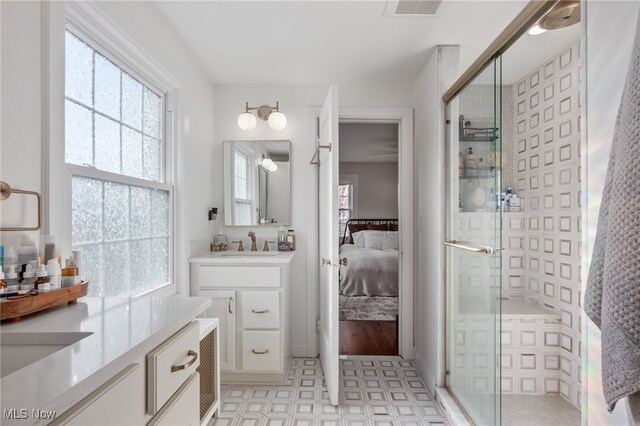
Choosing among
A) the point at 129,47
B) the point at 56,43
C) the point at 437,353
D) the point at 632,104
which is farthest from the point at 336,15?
the point at 437,353

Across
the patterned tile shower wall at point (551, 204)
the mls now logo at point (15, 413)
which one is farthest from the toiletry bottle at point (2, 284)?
the patterned tile shower wall at point (551, 204)

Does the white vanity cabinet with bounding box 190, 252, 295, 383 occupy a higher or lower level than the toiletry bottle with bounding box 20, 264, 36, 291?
lower

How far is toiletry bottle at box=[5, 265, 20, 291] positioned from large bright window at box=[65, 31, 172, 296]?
468 millimetres

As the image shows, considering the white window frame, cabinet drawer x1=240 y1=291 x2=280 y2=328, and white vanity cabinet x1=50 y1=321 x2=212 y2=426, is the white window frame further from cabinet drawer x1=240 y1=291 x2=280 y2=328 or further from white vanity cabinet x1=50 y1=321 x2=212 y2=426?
white vanity cabinet x1=50 y1=321 x2=212 y2=426

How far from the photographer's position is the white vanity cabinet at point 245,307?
7.97 feet

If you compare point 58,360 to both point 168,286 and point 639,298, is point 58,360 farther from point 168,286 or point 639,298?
point 168,286

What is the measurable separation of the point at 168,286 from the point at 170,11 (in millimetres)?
1613

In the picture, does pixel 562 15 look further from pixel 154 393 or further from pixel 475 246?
pixel 154 393

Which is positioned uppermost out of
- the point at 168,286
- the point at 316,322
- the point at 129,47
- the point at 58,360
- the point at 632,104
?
the point at 129,47

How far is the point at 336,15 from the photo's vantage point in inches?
77.4

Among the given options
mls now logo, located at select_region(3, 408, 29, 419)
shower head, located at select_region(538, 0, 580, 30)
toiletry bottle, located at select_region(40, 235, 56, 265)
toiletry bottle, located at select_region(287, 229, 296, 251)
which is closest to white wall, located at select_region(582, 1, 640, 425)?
shower head, located at select_region(538, 0, 580, 30)

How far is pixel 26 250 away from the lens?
1.08m

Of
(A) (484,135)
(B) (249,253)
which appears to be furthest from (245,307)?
(A) (484,135)

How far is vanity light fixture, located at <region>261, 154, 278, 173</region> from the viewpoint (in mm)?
3008
